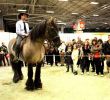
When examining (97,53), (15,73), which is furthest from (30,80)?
(97,53)

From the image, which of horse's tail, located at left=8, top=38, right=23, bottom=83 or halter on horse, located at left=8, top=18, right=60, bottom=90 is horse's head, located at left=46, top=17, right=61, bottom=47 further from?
horse's tail, located at left=8, top=38, right=23, bottom=83

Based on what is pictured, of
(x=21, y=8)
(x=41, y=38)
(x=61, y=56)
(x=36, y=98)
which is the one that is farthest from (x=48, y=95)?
(x=21, y=8)

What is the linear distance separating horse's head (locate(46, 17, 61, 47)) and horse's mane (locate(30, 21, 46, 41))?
0.18m

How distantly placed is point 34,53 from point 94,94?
1.95 meters

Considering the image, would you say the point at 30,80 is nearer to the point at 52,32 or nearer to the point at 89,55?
the point at 52,32

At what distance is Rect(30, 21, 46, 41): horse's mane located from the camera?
6.96 meters

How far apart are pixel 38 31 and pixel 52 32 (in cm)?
49

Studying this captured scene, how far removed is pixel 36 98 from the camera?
638 cm

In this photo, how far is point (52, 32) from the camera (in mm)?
6762

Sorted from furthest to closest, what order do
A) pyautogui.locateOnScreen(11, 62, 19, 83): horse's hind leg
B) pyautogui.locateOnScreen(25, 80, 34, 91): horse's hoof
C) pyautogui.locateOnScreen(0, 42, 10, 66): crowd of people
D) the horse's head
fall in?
pyautogui.locateOnScreen(0, 42, 10, 66): crowd of people → pyautogui.locateOnScreen(11, 62, 19, 83): horse's hind leg → pyautogui.locateOnScreen(25, 80, 34, 91): horse's hoof → the horse's head

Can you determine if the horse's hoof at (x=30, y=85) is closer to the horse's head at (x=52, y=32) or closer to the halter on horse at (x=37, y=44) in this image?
the halter on horse at (x=37, y=44)

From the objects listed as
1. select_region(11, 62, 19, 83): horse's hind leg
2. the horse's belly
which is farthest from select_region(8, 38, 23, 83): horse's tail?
the horse's belly

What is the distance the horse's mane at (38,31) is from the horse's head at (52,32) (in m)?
0.18

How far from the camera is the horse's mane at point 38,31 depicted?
274 inches
